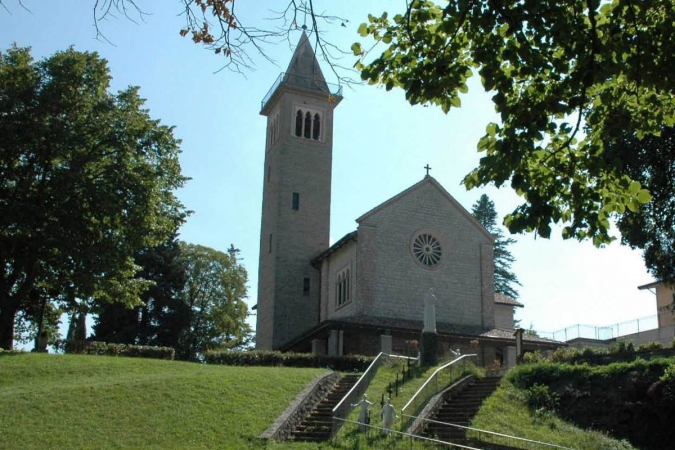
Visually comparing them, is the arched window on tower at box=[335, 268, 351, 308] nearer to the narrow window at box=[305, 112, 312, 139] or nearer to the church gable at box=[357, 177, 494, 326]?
the church gable at box=[357, 177, 494, 326]

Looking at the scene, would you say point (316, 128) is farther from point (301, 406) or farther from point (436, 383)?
point (301, 406)

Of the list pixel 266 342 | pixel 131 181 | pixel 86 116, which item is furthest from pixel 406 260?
pixel 86 116

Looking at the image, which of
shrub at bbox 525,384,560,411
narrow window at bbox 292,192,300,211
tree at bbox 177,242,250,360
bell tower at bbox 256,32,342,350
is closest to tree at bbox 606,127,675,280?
shrub at bbox 525,384,560,411

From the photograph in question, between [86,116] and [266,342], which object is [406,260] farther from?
[86,116]

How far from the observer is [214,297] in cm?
5497

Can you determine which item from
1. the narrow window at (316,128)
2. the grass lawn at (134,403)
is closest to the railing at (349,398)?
the grass lawn at (134,403)

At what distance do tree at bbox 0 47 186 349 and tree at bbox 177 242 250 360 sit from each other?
19.6 m

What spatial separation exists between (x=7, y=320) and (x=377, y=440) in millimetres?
19862

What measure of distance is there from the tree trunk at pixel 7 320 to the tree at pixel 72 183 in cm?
4

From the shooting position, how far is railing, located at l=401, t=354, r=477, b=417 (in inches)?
811

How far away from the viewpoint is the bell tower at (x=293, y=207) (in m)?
43.5

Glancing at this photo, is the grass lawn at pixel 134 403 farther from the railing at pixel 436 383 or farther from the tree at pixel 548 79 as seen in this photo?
the tree at pixel 548 79

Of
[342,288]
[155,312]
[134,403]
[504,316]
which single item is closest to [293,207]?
[342,288]

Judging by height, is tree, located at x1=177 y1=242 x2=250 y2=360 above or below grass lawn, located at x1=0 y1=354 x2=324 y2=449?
above
